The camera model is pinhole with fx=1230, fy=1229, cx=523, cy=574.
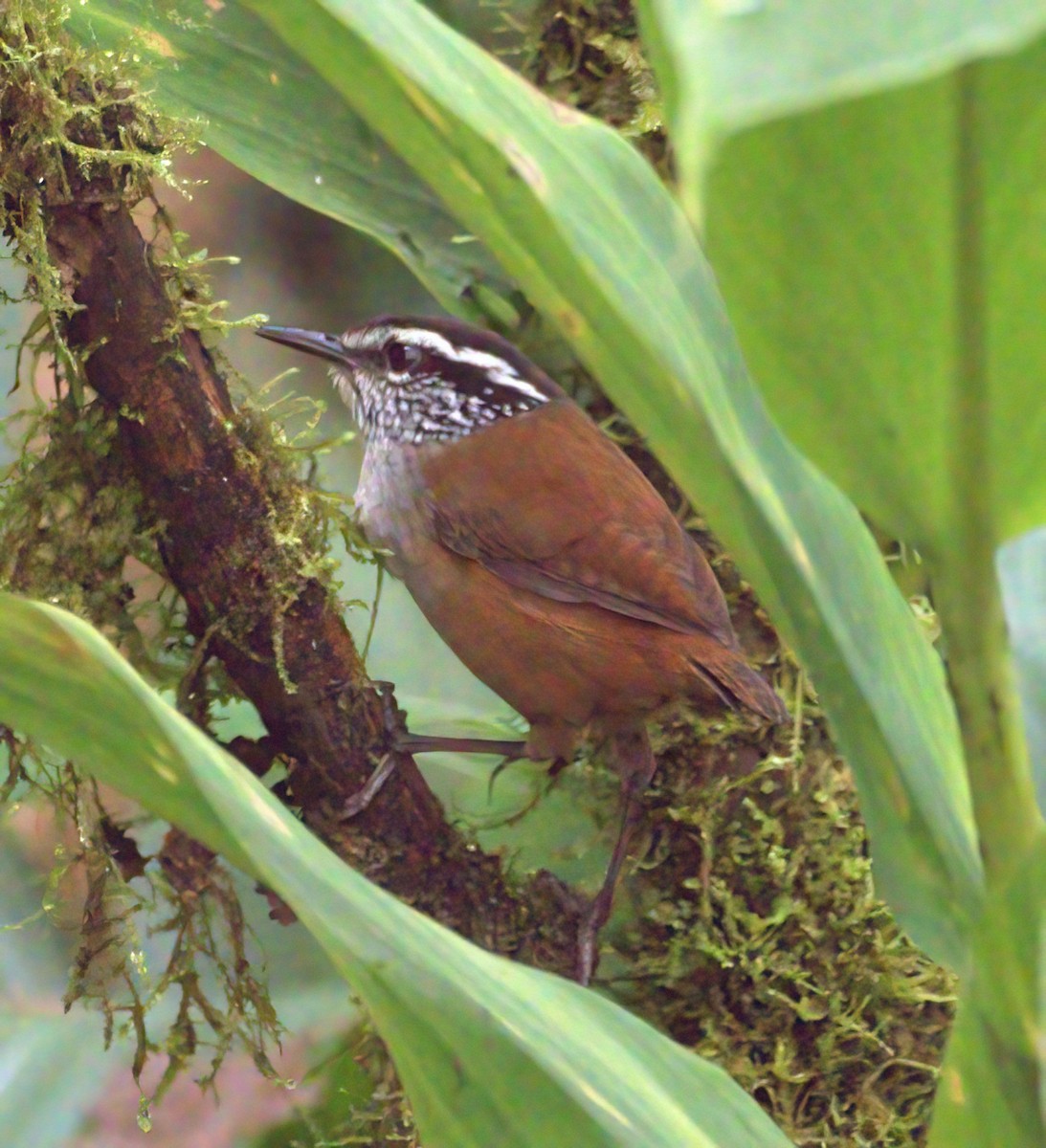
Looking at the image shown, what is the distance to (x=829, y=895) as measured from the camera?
5.60 ft

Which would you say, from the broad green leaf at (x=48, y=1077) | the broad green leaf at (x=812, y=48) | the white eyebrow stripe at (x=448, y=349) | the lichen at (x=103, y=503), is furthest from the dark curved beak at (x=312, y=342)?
the broad green leaf at (x=812, y=48)

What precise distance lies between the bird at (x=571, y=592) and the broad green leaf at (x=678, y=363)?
73 cm

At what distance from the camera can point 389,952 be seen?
0.74m

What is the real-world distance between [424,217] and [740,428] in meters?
1.01

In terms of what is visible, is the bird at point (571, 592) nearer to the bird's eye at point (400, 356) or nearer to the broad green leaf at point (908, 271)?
the bird's eye at point (400, 356)

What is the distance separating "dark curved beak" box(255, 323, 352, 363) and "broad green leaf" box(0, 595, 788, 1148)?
1.38 meters

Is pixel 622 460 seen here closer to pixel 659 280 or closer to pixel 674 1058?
pixel 659 280

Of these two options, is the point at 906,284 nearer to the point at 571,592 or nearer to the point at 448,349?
the point at 571,592

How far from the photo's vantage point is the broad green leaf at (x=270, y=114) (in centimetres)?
153

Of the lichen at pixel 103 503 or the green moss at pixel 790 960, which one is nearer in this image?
the lichen at pixel 103 503

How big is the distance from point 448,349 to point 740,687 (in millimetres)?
828

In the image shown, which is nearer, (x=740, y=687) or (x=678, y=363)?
(x=678, y=363)

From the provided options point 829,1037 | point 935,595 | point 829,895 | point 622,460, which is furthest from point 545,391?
point 935,595

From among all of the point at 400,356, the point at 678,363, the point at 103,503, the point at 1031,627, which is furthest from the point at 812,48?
the point at 400,356
